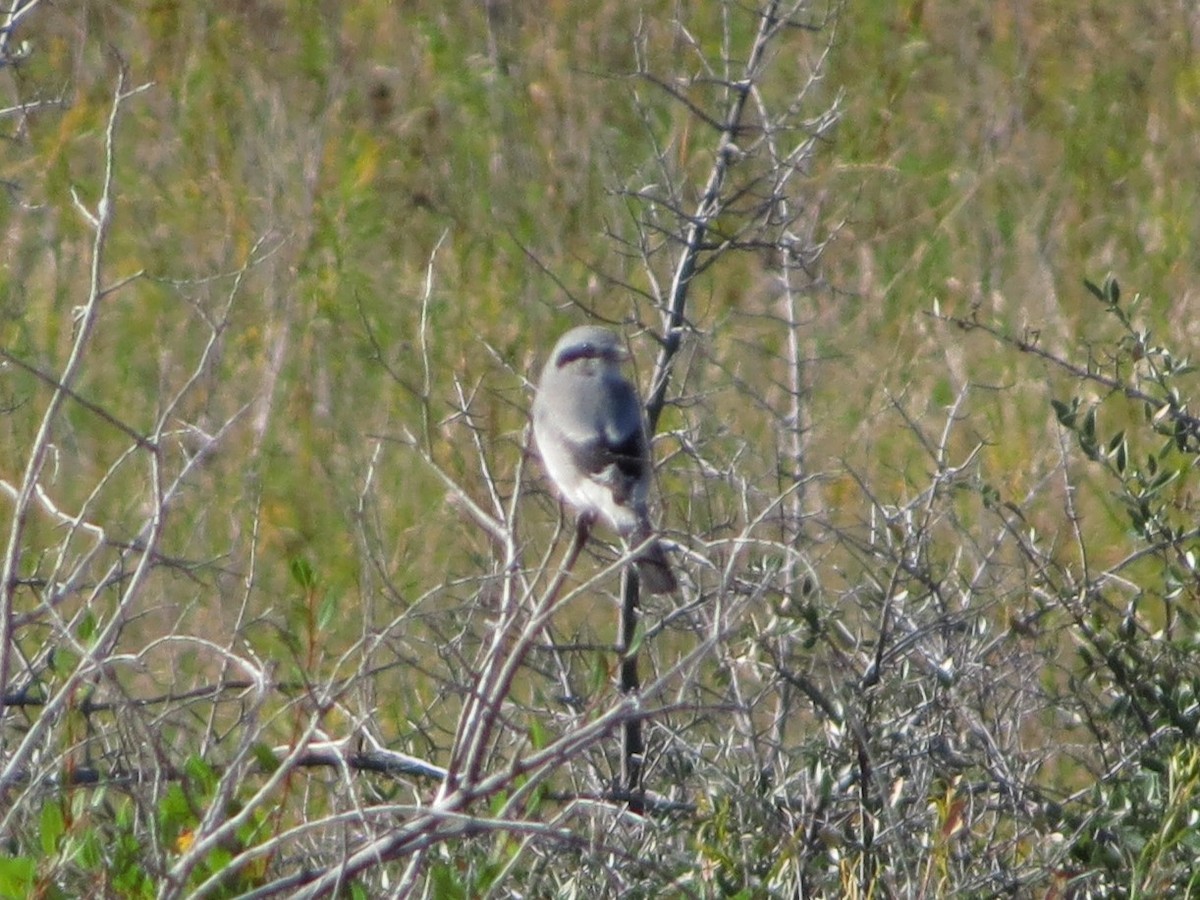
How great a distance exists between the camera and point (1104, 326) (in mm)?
7199

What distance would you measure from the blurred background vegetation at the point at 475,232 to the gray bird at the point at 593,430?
0.33 metres

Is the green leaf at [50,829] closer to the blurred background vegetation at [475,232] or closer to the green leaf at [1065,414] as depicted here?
the green leaf at [1065,414]

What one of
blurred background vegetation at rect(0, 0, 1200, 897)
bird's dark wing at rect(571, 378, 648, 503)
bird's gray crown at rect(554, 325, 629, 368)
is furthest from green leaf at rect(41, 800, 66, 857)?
bird's gray crown at rect(554, 325, 629, 368)

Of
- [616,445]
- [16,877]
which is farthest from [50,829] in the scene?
[616,445]

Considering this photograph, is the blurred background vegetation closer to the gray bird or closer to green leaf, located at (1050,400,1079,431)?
the gray bird

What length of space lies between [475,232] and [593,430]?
2.98m

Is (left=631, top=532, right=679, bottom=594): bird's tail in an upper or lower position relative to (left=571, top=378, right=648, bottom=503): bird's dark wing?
upper

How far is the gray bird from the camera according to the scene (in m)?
4.62

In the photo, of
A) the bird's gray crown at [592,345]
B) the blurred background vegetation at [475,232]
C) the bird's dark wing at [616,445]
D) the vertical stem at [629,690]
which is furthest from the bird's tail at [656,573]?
the bird's gray crown at [592,345]

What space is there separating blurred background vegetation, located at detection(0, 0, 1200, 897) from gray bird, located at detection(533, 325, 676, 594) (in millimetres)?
326

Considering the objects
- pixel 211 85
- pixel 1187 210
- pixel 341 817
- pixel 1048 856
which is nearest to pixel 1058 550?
pixel 1048 856

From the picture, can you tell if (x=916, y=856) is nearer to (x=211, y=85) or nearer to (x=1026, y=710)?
(x=1026, y=710)

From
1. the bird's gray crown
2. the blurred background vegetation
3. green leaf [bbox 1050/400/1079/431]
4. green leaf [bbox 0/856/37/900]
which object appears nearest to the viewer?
green leaf [bbox 0/856/37/900]

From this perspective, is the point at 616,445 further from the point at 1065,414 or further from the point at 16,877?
the point at 16,877
